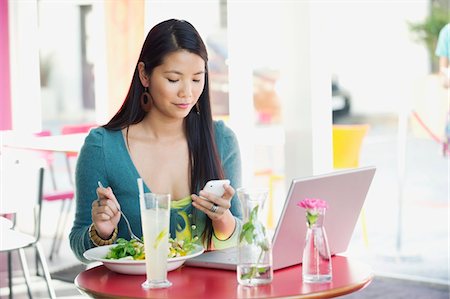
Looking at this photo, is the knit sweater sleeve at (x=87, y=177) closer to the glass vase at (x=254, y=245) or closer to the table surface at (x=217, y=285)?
the table surface at (x=217, y=285)

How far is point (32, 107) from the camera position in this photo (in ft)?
18.6

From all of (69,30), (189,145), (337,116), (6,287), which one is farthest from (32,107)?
(189,145)

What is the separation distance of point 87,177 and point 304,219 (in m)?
0.67

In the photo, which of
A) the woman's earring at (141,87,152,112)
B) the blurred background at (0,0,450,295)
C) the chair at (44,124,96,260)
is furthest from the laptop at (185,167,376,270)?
the chair at (44,124,96,260)

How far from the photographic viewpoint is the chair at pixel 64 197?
17.3ft

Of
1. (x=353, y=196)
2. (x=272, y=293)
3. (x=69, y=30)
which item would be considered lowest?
(x=272, y=293)

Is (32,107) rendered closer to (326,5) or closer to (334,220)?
(326,5)

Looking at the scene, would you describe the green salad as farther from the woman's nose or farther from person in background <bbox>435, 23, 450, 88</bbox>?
person in background <bbox>435, 23, 450, 88</bbox>

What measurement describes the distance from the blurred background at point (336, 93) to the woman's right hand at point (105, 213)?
2.13 m

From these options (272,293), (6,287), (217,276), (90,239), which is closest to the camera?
(272,293)

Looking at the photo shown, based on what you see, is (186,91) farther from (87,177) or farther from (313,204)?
(313,204)

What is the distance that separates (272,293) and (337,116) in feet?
8.92

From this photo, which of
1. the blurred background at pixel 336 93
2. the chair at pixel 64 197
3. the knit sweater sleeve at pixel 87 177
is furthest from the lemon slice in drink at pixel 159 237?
the chair at pixel 64 197

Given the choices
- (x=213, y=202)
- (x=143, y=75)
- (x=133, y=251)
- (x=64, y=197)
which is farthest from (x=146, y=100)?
(x=64, y=197)
